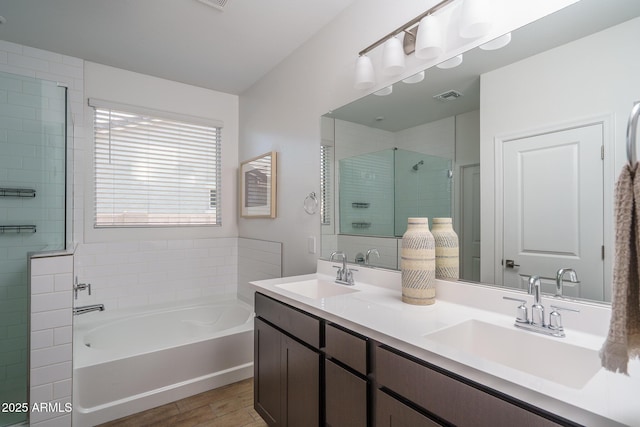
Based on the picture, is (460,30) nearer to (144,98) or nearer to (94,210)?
(144,98)

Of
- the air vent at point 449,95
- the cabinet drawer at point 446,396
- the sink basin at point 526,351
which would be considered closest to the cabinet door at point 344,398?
the cabinet drawer at point 446,396

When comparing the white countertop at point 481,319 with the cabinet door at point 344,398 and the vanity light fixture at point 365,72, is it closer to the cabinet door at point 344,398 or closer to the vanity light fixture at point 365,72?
the cabinet door at point 344,398

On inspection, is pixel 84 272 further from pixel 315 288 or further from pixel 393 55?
pixel 393 55

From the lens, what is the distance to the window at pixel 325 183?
7.45 ft

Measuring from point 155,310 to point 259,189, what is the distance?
1.46 m

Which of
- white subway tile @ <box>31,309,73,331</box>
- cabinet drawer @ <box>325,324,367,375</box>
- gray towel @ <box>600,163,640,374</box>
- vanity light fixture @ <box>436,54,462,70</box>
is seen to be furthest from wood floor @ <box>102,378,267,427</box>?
vanity light fixture @ <box>436,54,462,70</box>

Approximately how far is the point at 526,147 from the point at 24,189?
285 cm

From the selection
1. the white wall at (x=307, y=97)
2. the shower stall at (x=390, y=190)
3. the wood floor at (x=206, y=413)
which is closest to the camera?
the shower stall at (x=390, y=190)

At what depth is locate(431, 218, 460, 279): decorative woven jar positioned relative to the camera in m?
1.47

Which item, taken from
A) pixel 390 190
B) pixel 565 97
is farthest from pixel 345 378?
pixel 565 97

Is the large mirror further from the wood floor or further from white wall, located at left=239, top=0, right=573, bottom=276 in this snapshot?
the wood floor

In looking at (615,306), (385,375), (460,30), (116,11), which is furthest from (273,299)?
(116,11)

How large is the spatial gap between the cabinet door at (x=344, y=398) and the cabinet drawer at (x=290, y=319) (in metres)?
0.14

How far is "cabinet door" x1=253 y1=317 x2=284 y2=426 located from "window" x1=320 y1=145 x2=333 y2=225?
0.85 m
